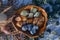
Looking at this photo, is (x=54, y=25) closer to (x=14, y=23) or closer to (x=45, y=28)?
(x=45, y=28)

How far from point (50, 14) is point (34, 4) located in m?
0.13

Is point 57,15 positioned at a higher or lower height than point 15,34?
higher

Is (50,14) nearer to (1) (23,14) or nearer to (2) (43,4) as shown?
(2) (43,4)

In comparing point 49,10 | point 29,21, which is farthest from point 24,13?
point 49,10

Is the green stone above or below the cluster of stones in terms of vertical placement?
above

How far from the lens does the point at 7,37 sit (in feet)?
3.35

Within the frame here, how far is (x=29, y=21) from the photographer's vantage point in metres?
1.04

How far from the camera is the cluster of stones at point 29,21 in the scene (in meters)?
1.03

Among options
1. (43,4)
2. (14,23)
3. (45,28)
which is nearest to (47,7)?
(43,4)

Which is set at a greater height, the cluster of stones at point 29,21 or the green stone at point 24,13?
the green stone at point 24,13

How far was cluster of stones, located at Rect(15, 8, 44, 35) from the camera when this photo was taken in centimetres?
103

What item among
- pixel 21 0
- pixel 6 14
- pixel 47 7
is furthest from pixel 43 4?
pixel 6 14

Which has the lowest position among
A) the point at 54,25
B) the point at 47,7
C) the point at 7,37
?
the point at 7,37

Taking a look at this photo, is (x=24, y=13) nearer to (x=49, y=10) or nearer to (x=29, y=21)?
(x=29, y=21)
